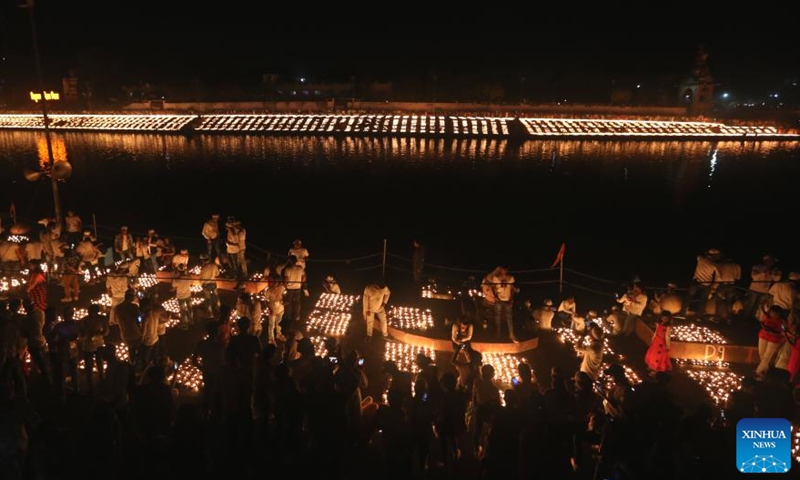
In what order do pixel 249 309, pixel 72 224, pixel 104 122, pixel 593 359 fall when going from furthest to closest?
pixel 104 122
pixel 72 224
pixel 249 309
pixel 593 359

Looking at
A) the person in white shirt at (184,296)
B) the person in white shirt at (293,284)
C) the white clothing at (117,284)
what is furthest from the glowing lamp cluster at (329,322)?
the white clothing at (117,284)

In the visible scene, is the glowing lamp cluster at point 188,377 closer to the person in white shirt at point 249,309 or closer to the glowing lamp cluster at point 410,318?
the person in white shirt at point 249,309

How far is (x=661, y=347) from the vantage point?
357 inches

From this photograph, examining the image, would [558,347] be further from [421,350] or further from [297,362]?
[297,362]

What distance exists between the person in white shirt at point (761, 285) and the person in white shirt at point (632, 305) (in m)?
2.53

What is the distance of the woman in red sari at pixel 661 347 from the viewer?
8.88m

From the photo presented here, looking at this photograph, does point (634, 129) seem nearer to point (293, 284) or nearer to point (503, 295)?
point (503, 295)

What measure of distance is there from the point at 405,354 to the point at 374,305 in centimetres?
111

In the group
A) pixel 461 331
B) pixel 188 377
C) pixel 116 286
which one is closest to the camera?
pixel 188 377

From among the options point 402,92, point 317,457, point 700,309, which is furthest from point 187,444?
point 402,92

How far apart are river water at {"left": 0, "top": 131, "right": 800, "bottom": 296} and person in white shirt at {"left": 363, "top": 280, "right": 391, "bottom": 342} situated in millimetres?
8864

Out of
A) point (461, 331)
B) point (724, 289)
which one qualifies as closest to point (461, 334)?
point (461, 331)

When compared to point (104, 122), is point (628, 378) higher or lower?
lower

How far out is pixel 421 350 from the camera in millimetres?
10148
